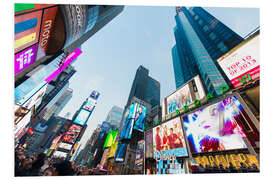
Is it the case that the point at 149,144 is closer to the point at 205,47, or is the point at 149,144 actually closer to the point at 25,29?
the point at 25,29

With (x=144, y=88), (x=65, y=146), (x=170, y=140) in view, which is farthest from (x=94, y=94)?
(x=170, y=140)

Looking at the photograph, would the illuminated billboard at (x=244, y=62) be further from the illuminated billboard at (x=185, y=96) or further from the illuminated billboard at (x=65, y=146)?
the illuminated billboard at (x=65, y=146)

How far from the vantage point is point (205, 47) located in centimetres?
5975

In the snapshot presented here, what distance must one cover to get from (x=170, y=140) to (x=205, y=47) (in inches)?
2633

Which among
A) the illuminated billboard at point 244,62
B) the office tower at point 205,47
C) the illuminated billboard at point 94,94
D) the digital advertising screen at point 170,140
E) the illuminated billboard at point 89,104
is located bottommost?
the digital advertising screen at point 170,140

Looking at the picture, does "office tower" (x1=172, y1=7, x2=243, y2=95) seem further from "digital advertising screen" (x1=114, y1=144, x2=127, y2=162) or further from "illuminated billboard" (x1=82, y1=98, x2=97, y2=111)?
"illuminated billboard" (x1=82, y1=98, x2=97, y2=111)

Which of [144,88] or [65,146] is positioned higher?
[144,88]

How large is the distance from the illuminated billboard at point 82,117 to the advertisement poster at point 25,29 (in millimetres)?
40580

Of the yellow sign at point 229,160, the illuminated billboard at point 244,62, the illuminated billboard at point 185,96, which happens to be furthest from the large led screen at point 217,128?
the illuminated billboard at point 185,96

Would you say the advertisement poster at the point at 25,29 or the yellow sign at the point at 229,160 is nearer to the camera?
the advertisement poster at the point at 25,29

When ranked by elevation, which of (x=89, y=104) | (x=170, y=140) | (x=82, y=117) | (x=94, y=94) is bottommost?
(x=170, y=140)

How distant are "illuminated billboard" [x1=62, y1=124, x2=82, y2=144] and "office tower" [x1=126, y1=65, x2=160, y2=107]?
145ft

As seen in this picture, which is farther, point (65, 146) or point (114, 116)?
point (114, 116)

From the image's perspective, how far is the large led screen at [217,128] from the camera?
7.08 m
